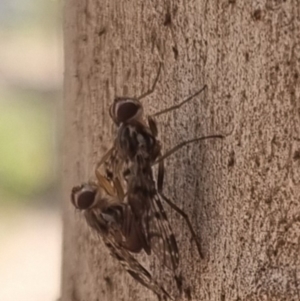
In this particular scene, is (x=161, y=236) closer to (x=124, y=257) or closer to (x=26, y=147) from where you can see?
(x=124, y=257)

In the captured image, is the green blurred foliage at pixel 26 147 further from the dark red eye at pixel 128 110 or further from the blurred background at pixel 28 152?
the dark red eye at pixel 128 110

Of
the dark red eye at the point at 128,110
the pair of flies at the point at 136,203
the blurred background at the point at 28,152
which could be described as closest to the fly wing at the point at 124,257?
the pair of flies at the point at 136,203

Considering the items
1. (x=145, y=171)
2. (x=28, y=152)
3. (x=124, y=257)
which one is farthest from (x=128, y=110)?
(x=28, y=152)

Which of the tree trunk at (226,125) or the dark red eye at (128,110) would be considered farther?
the dark red eye at (128,110)

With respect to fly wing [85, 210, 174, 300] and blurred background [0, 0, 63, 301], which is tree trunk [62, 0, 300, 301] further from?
blurred background [0, 0, 63, 301]

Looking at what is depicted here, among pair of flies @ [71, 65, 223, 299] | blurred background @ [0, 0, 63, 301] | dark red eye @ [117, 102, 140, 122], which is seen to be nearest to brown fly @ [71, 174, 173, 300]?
pair of flies @ [71, 65, 223, 299]
